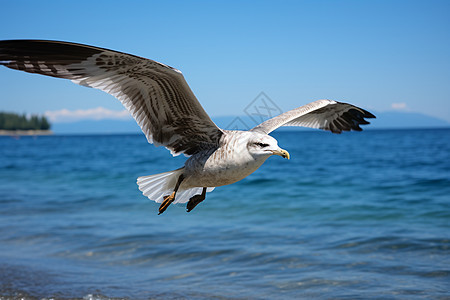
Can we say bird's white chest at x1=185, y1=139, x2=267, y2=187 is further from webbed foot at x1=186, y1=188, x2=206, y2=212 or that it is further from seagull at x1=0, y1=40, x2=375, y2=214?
webbed foot at x1=186, y1=188, x2=206, y2=212

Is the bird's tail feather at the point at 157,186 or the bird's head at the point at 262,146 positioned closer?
the bird's head at the point at 262,146

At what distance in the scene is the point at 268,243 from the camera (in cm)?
906

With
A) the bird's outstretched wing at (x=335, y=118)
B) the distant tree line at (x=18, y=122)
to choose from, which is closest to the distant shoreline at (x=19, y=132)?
the distant tree line at (x=18, y=122)

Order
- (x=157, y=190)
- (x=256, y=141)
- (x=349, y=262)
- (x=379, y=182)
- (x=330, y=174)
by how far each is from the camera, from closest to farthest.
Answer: (x=256, y=141), (x=157, y=190), (x=349, y=262), (x=379, y=182), (x=330, y=174)

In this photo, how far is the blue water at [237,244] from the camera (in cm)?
662

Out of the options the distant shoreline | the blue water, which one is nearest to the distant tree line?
the distant shoreline

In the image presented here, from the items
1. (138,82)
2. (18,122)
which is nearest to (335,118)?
(138,82)

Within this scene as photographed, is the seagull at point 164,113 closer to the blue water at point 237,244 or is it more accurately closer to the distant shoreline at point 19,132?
the blue water at point 237,244

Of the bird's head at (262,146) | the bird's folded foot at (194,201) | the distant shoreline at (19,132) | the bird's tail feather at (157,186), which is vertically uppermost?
the distant shoreline at (19,132)

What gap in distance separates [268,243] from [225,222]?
237 centimetres

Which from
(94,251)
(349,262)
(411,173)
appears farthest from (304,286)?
(411,173)

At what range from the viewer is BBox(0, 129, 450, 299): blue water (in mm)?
6625

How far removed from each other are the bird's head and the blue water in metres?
3.06

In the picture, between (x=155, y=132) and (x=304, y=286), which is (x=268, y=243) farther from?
(x=155, y=132)
